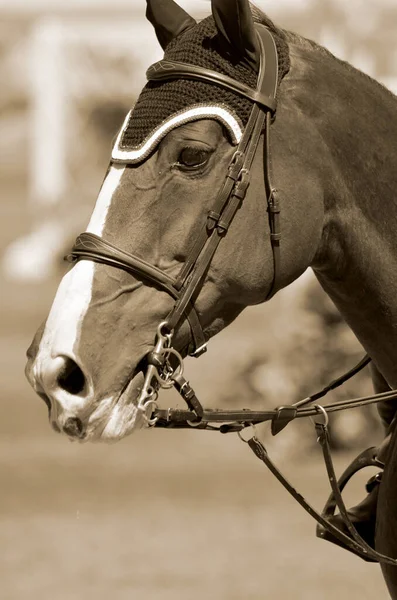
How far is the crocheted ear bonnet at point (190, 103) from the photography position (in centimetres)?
310

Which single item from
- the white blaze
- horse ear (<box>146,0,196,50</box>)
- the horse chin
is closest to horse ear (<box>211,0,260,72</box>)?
horse ear (<box>146,0,196,50</box>)

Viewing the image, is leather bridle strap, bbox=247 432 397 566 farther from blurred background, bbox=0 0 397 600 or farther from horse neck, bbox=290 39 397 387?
blurred background, bbox=0 0 397 600

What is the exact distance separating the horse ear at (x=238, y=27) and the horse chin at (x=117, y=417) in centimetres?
94

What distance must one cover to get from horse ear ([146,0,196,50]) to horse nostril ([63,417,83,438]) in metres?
1.21

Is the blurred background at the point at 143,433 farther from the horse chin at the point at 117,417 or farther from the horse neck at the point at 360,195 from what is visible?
the horse chin at the point at 117,417

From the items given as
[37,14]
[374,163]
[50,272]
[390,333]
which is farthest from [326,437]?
[37,14]

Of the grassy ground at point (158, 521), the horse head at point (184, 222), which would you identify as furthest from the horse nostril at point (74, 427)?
the grassy ground at point (158, 521)

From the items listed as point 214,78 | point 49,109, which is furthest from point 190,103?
point 49,109

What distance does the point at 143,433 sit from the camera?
10422mm

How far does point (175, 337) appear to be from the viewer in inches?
122

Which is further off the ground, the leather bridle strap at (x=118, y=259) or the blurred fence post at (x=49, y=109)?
the leather bridle strap at (x=118, y=259)

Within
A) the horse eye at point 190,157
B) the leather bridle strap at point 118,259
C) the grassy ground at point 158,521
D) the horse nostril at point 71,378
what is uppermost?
the horse eye at point 190,157

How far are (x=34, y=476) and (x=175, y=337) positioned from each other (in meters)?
6.28

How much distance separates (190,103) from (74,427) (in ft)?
3.06
